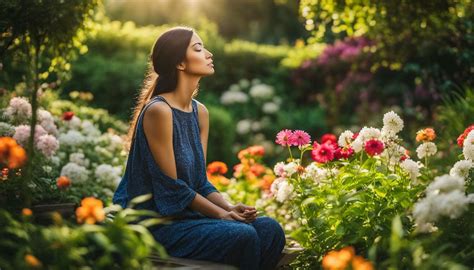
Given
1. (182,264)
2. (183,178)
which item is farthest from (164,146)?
(182,264)

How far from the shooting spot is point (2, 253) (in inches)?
117

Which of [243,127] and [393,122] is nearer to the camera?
[393,122]

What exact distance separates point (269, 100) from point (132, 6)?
1156cm

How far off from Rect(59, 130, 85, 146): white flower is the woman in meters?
1.91

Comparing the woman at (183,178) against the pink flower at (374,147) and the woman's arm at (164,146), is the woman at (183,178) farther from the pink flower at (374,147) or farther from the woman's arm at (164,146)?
the pink flower at (374,147)

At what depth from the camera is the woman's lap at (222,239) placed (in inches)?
123

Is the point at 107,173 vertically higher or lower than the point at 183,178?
lower

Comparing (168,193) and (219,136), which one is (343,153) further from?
(219,136)

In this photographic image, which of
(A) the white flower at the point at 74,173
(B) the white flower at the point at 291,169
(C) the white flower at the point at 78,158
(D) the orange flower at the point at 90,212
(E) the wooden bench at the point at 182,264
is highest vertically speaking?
(B) the white flower at the point at 291,169

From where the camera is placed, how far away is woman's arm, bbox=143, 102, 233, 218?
10.9 feet

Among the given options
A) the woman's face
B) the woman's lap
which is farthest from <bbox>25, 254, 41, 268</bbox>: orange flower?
the woman's face

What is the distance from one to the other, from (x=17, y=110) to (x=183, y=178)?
71.9 inches

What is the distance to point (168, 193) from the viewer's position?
331 cm

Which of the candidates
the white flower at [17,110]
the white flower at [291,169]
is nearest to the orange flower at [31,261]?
the white flower at [291,169]
